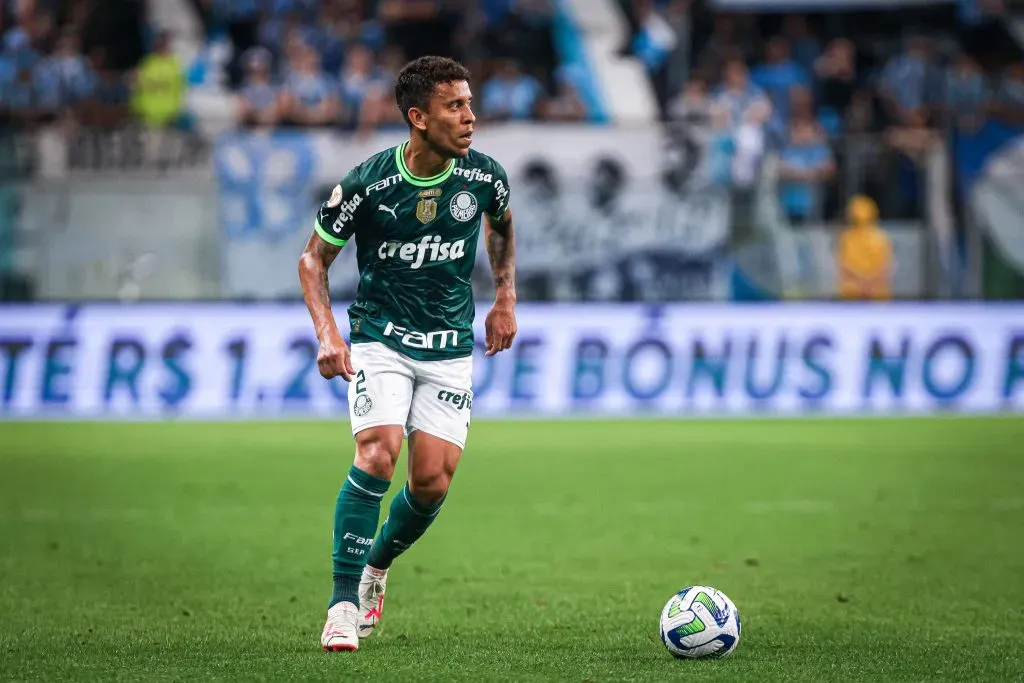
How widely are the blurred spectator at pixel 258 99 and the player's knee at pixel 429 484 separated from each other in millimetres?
13399

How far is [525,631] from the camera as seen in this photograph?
6.84m

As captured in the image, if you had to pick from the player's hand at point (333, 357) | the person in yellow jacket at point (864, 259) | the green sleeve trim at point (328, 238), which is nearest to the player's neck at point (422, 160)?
the green sleeve trim at point (328, 238)

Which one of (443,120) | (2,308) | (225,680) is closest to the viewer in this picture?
(225,680)

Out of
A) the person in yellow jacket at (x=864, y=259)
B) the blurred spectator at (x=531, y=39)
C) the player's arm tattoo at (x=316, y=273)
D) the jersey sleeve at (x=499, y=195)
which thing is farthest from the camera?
the blurred spectator at (x=531, y=39)

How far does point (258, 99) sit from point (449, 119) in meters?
14.5

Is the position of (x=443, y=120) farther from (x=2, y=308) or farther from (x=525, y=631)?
(x=2, y=308)

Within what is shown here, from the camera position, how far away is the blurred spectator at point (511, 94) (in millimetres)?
20391

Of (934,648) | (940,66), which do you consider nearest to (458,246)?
(934,648)

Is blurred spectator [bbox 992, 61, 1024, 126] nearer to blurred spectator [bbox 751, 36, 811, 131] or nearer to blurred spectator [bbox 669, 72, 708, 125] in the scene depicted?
blurred spectator [bbox 751, 36, 811, 131]

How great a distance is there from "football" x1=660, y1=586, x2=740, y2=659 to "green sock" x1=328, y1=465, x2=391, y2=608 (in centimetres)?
129

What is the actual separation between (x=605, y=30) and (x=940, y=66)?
487 cm

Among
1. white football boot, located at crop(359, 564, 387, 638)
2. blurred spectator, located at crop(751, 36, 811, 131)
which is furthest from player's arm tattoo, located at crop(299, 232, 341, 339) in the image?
blurred spectator, located at crop(751, 36, 811, 131)

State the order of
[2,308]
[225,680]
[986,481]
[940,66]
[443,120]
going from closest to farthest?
[225,680] < [443,120] < [986,481] < [2,308] < [940,66]

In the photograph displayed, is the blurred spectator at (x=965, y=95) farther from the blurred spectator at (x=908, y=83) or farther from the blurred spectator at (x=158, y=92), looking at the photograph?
the blurred spectator at (x=158, y=92)
